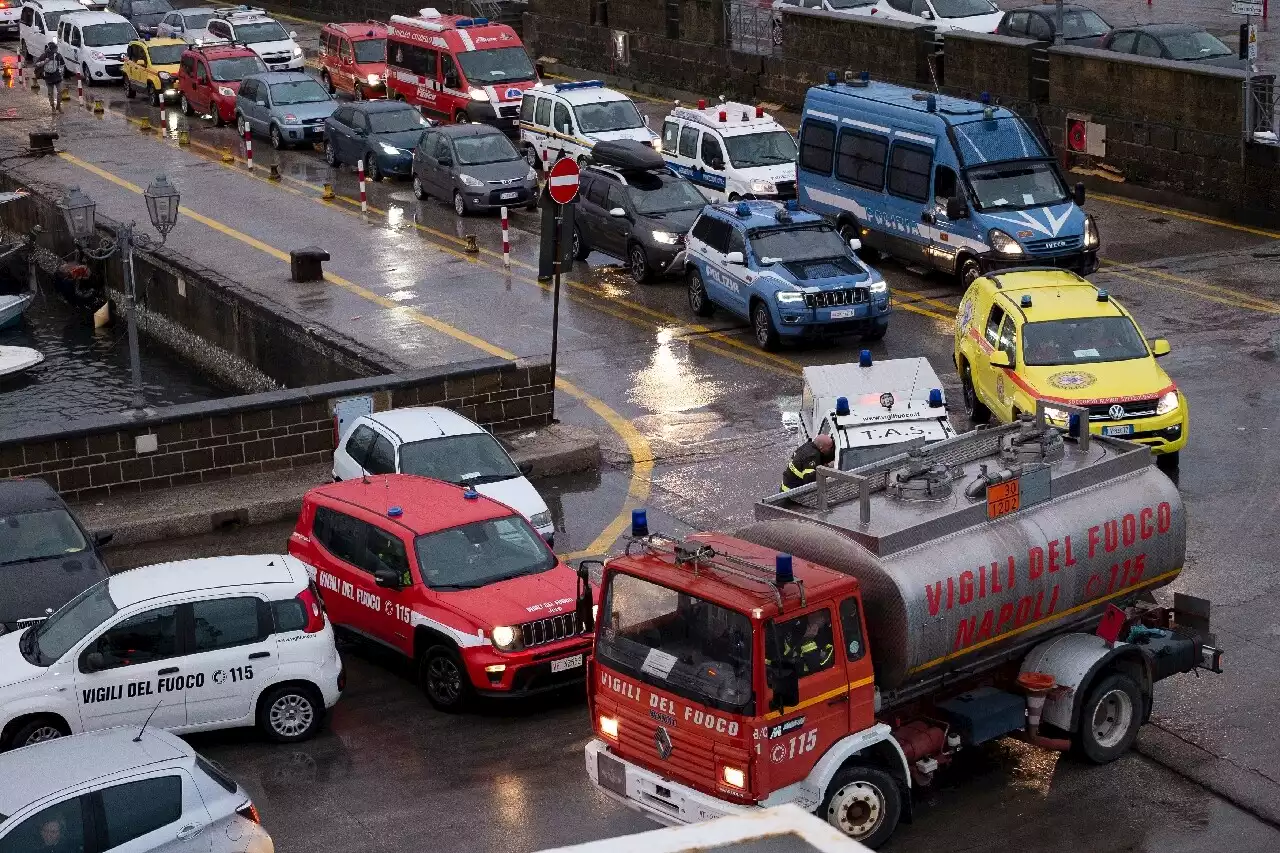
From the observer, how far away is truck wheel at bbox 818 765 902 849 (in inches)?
520

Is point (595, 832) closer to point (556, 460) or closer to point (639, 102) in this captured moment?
point (556, 460)

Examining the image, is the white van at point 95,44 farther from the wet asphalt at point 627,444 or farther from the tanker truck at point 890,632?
the tanker truck at point 890,632

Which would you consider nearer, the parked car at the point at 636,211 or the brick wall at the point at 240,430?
the brick wall at the point at 240,430

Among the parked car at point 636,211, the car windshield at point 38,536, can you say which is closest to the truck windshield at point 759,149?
the parked car at point 636,211

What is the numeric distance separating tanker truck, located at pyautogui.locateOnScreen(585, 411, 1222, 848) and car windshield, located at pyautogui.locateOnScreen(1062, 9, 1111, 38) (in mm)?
27819

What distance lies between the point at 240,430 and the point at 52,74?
28.9 meters

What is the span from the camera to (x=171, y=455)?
22.0 m

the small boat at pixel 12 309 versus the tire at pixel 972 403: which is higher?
the tire at pixel 972 403

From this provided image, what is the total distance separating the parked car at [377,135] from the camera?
1547 inches

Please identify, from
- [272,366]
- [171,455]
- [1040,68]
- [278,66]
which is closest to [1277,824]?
[171,455]

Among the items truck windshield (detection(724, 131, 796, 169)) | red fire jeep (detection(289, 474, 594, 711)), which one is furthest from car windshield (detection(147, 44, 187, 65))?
red fire jeep (detection(289, 474, 594, 711))

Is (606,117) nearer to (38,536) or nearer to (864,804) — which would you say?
(38,536)

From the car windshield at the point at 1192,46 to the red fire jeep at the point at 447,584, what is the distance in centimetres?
2476

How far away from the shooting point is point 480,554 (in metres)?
17.3
